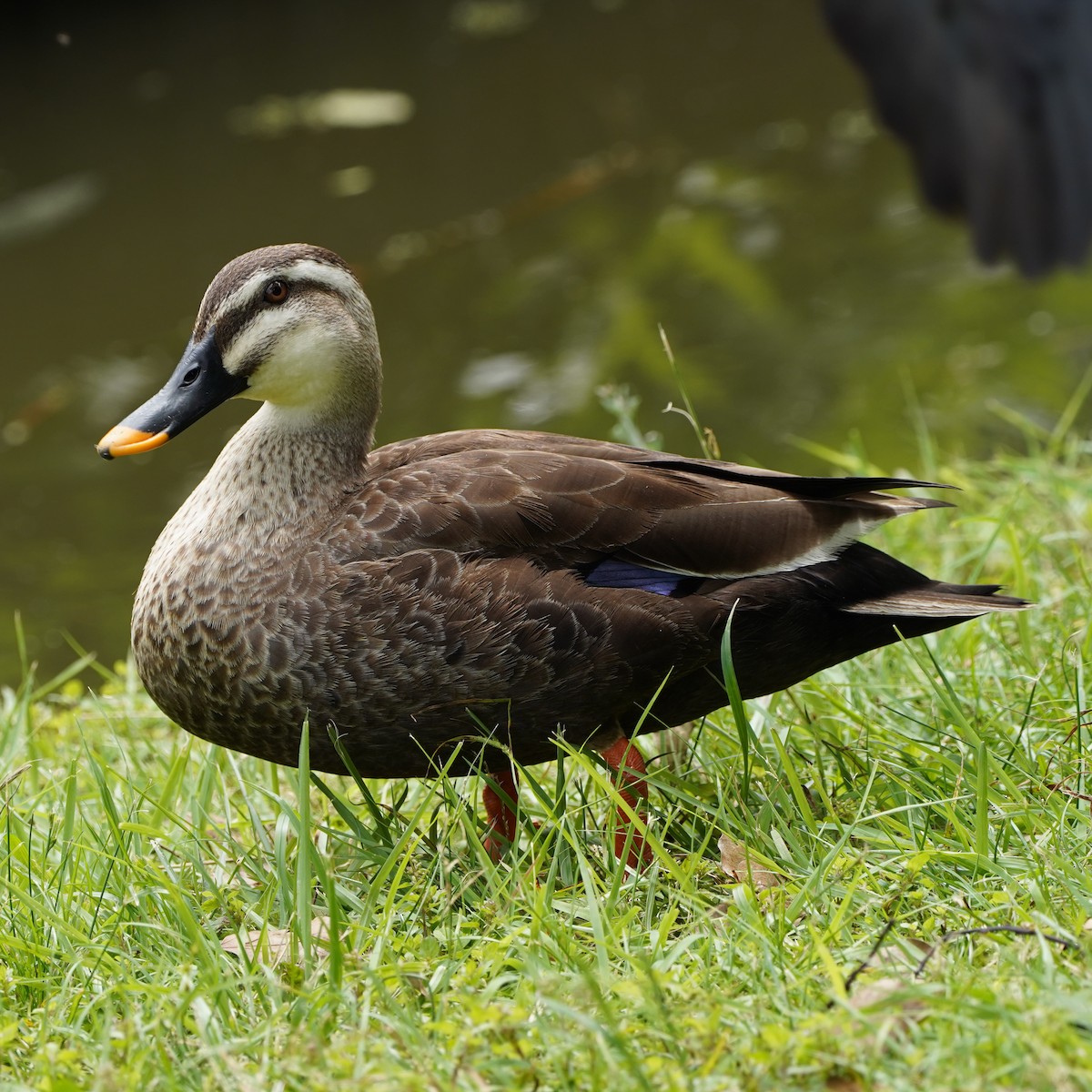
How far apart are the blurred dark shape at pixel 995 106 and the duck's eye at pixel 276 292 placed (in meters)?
3.62

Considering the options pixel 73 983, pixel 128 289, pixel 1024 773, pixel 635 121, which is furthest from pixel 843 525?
pixel 635 121

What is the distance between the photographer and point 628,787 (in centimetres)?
289

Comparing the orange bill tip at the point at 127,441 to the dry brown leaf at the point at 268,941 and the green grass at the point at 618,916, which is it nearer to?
the green grass at the point at 618,916

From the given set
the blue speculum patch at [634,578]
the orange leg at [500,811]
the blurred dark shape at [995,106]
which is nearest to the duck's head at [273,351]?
the blue speculum patch at [634,578]

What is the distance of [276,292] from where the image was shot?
120 inches

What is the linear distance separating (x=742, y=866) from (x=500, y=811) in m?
0.55

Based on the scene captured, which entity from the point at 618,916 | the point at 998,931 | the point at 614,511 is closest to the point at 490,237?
the point at 614,511

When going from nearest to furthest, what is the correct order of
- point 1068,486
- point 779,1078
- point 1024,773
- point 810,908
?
point 779,1078
point 810,908
point 1024,773
point 1068,486

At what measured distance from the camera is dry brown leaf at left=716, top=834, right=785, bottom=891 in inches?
103

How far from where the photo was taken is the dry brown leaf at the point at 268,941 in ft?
7.94

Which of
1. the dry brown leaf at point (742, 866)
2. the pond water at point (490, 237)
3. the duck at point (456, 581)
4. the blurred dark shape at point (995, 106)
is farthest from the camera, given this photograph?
the pond water at point (490, 237)

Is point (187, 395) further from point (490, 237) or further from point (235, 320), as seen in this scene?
point (490, 237)

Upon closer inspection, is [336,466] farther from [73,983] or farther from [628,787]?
[73,983]

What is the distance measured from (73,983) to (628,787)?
1.04 meters
